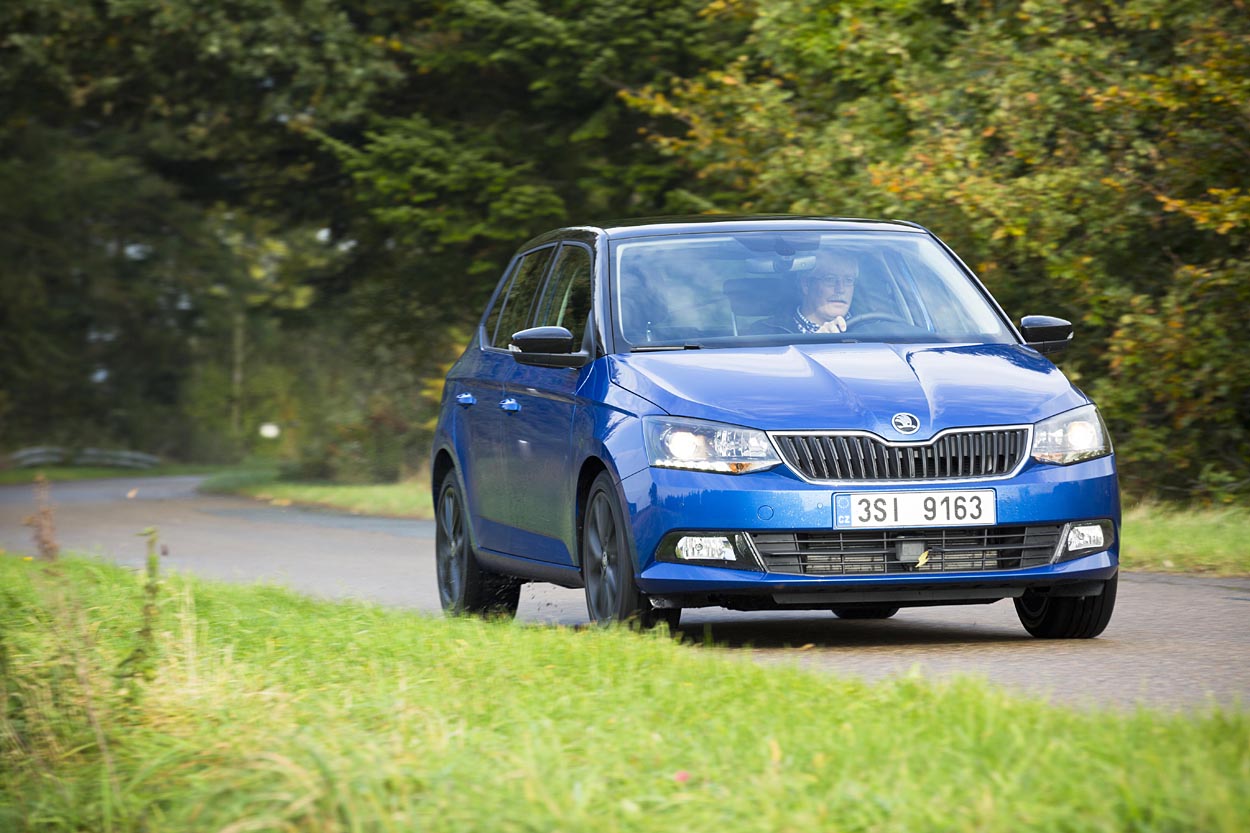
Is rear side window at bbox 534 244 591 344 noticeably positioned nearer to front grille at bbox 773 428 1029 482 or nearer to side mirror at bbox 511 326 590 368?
side mirror at bbox 511 326 590 368

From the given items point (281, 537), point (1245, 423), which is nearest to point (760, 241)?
point (1245, 423)

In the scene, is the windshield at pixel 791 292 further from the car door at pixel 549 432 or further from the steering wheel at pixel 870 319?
the car door at pixel 549 432

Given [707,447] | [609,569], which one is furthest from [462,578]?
[707,447]

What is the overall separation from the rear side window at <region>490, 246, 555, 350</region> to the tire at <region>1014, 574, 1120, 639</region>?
9.50ft

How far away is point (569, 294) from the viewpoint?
30.5 feet

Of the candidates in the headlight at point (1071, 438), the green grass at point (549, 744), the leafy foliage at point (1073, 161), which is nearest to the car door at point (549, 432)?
the green grass at point (549, 744)

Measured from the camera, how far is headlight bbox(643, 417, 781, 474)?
24.7ft

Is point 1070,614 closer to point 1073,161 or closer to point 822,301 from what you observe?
point 822,301

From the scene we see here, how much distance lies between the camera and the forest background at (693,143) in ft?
53.2

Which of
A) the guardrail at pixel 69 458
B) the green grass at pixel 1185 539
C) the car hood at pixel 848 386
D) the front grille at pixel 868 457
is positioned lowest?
the guardrail at pixel 69 458

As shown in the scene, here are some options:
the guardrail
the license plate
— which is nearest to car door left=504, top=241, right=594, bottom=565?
the license plate

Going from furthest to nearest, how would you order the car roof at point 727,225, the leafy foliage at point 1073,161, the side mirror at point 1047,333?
the leafy foliage at point 1073,161, the car roof at point 727,225, the side mirror at point 1047,333

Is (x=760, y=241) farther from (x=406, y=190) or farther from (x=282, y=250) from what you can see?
(x=282, y=250)

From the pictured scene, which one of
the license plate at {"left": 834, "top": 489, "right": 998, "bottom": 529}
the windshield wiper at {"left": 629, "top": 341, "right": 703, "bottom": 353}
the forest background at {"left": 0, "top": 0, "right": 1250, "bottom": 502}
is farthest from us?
the forest background at {"left": 0, "top": 0, "right": 1250, "bottom": 502}
